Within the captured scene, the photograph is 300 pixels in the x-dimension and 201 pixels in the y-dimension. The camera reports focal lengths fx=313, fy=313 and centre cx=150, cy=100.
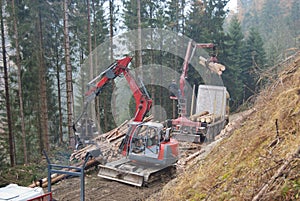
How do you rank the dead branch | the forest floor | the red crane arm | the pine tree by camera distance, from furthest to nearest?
1. the pine tree
2. the red crane arm
3. the forest floor
4. the dead branch

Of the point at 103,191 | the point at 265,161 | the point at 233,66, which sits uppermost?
the point at 233,66

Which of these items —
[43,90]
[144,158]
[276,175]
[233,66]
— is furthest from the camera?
[233,66]

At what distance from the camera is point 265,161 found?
3432 mm

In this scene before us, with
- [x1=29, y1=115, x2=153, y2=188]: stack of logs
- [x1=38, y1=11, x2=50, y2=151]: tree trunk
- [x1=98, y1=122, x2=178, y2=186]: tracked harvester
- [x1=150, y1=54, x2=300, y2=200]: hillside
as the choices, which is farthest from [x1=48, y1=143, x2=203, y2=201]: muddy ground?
[x1=38, y1=11, x2=50, y2=151]: tree trunk

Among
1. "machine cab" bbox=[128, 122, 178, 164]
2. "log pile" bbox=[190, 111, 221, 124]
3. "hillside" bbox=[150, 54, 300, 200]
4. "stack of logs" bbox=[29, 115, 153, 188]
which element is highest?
"hillside" bbox=[150, 54, 300, 200]

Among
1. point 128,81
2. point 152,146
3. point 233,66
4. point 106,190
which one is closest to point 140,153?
point 152,146

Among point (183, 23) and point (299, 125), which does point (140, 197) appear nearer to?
point (299, 125)

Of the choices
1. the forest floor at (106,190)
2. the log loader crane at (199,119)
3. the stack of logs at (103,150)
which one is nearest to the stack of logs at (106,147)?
the stack of logs at (103,150)

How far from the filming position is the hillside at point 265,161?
289 cm

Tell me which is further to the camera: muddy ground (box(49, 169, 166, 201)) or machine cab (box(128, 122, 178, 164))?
machine cab (box(128, 122, 178, 164))

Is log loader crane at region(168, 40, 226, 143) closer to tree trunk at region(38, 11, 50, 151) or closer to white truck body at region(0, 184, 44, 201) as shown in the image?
white truck body at region(0, 184, 44, 201)

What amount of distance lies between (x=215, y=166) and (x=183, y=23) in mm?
25829

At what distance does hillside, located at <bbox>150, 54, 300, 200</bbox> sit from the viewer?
289 cm

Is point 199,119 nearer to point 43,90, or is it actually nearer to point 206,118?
point 206,118
